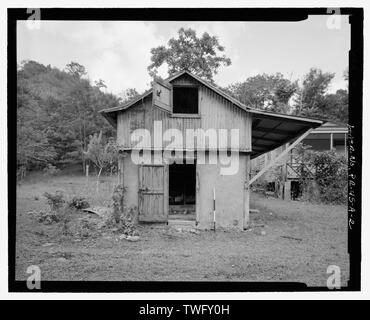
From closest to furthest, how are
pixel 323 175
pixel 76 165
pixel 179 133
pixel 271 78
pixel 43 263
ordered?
pixel 43 263
pixel 179 133
pixel 323 175
pixel 76 165
pixel 271 78

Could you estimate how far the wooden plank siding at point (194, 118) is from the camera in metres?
9.85

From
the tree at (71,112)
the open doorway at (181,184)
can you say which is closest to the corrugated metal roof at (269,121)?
the open doorway at (181,184)

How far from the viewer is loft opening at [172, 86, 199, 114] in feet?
37.6

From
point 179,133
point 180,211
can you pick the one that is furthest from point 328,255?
point 180,211

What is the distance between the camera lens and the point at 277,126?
10.6 m

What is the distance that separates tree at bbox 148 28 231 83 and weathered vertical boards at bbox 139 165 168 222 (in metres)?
18.0

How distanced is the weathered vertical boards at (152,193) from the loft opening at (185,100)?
11.3 feet

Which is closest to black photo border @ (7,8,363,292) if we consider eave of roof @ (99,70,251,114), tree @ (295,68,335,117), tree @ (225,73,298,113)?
eave of roof @ (99,70,251,114)

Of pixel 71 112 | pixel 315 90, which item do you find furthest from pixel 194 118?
pixel 315 90

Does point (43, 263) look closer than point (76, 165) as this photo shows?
Yes

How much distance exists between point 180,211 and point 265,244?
5.21 m

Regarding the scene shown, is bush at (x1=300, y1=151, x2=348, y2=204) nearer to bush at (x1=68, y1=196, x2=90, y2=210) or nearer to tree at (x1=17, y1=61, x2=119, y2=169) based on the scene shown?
bush at (x1=68, y1=196, x2=90, y2=210)
